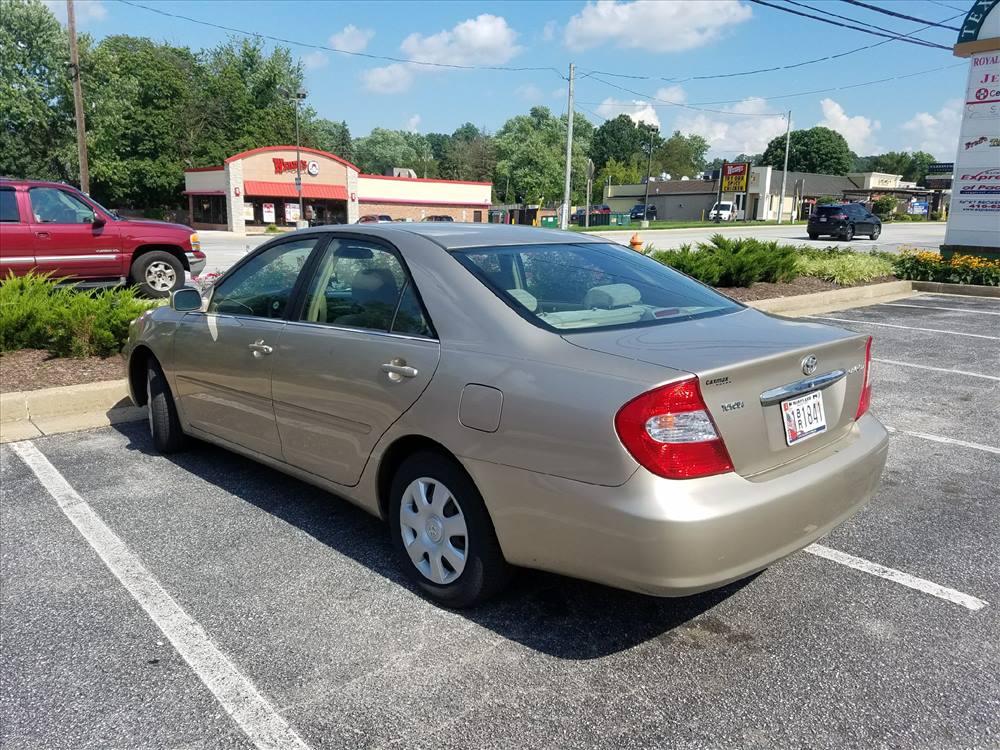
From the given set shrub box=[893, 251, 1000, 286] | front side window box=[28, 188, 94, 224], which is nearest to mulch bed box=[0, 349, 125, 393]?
front side window box=[28, 188, 94, 224]

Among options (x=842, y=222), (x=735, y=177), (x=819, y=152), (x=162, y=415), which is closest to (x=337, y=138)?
(x=735, y=177)

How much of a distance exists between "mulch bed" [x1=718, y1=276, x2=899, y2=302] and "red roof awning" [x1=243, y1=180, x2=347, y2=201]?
4267 cm

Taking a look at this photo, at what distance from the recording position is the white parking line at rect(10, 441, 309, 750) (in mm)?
2508

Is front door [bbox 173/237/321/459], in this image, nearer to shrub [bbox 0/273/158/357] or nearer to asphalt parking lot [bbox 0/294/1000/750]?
asphalt parking lot [bbox 0/294/1000/750]

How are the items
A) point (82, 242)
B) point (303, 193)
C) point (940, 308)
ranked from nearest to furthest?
point (82, 242)
point (940, 308)
point (303, 193)

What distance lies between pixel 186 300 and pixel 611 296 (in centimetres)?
270

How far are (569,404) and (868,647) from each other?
1519 mm

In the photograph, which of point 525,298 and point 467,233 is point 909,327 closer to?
point 467,233

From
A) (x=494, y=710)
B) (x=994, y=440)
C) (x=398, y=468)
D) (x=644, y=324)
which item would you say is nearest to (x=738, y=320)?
(x=644, y=324)

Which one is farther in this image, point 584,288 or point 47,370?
point 47,370

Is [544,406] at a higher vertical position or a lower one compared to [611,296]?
lower

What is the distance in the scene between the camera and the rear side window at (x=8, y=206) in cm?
1041

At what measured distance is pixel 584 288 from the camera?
3457mm

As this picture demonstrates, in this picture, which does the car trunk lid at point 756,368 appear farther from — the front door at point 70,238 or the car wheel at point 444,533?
the front door at point 70,238
